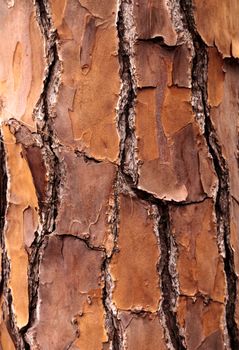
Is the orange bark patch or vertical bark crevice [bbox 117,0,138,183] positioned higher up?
vertical bark crevice [bbox 117,0,138,183]


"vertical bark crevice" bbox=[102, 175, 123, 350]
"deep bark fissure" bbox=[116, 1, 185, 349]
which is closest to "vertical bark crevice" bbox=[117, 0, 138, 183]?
"deep bark fissure" bbox=[116, 1, 185, 349]

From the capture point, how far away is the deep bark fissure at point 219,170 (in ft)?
3.51

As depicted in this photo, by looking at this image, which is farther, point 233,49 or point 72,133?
point 233,49

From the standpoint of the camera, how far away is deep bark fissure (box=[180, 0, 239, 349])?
1.07m

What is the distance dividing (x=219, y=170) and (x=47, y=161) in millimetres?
274

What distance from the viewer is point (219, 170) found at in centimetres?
109

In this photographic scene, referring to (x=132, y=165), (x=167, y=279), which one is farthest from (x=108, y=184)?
(x=167, y=279)

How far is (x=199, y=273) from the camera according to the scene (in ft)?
3.46


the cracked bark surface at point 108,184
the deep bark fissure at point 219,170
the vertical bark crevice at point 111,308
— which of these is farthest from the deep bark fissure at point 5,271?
the deep bark fissure at point 219,170

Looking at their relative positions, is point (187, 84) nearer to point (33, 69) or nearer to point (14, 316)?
point (33, 69)

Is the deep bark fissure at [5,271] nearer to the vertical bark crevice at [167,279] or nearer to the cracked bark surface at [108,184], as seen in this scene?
the cracked bark surface at [108,184]

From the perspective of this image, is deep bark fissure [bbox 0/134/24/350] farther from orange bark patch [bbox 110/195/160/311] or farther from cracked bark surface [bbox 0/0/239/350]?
orange bark patch [bbox 110/195/160/311]

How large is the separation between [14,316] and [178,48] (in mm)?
483

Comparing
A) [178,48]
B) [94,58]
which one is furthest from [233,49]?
[94,58]
